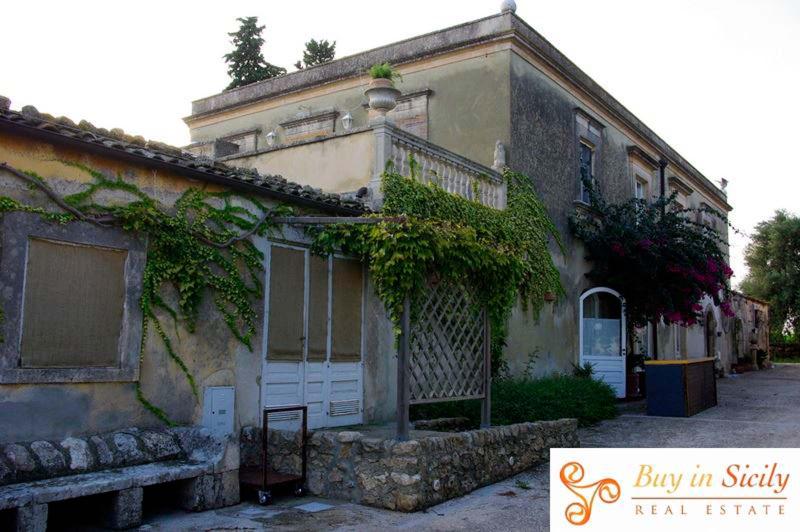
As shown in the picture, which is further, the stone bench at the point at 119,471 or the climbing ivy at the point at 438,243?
the climbing ivy at the point at 438,243

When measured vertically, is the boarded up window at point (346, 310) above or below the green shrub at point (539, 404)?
above

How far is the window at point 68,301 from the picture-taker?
6.16 meters

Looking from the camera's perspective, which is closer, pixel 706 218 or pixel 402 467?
pixel 402 467

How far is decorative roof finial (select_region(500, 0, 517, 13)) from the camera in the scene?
43.6 feet

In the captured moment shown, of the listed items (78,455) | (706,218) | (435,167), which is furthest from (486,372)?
(706,218)

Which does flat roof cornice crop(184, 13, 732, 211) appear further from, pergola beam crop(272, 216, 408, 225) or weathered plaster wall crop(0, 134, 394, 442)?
weathered plaster wall crop(0, 134, 394, 442)

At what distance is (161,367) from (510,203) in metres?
7.40

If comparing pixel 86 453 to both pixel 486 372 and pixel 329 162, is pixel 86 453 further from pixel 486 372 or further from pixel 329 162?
pixel 329 162

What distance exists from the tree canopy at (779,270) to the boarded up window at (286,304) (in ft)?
112

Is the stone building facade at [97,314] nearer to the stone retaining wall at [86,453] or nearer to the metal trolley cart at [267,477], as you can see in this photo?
the stone retaining wall at [86,453]

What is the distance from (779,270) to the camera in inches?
1479

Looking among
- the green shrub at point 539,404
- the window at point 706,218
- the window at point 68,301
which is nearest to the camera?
the window at point 68,301

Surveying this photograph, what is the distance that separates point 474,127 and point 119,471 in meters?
9.11

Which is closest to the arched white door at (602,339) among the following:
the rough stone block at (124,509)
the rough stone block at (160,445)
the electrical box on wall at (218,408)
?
the electrical box on wall at (218,408)
